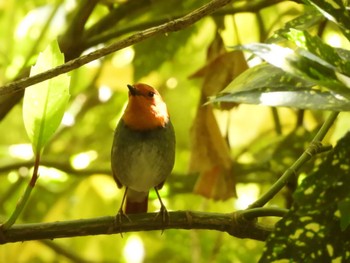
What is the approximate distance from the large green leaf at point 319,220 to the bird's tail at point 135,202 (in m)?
0.98

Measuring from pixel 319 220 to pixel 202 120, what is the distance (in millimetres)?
628

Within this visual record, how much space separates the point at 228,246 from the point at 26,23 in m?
0.85

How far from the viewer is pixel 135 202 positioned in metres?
1.61

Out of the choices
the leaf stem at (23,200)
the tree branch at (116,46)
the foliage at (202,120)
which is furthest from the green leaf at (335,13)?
the leaf stem at (23,200)

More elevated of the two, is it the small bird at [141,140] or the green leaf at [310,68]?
the green leaf at [310,68]

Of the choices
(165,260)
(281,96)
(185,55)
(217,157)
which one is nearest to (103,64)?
(185,55)

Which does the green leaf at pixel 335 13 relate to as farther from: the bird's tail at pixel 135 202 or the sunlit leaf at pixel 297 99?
the bird's tail at pixel 135 202

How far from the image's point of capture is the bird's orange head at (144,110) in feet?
4.60

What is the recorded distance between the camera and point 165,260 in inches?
71.2

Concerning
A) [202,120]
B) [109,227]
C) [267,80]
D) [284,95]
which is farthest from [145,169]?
[284,95]

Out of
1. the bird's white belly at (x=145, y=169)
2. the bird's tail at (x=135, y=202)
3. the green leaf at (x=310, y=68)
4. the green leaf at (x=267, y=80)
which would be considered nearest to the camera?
the green leaf at (x=310, y=68)

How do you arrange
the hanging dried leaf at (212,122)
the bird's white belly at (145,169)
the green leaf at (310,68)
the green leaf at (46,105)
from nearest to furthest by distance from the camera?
the green leaf at (310,68)
the green leaf at (46,105)
the hanging dried leaf at (212,122)
the bird's white belly at (145,169)

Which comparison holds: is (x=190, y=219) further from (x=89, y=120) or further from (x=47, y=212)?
(x=89, y=120)

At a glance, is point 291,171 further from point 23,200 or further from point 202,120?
point 202,120
